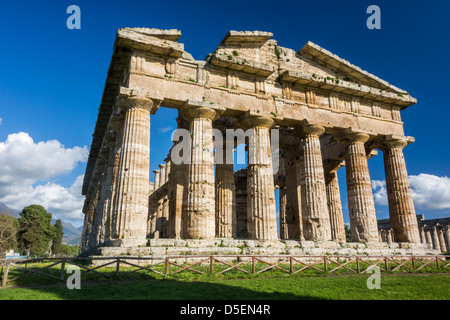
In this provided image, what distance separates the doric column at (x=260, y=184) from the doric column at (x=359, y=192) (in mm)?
6326

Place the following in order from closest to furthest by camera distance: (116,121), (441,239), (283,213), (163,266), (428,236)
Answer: (163,266), (116,121), (283,213), (441,239), (428,236)

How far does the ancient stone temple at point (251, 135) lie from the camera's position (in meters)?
16.2

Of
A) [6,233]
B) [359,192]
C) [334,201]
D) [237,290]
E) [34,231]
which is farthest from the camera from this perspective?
[34,231]

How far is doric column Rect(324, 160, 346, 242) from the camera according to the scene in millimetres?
23797

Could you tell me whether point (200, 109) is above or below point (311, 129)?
above

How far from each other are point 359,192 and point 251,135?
8.14 m

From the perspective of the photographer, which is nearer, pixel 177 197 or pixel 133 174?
pixel 133 174

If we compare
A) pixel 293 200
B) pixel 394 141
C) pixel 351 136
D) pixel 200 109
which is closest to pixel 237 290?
pixel 200 109

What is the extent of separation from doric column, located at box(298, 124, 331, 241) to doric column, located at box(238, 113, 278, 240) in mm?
2496

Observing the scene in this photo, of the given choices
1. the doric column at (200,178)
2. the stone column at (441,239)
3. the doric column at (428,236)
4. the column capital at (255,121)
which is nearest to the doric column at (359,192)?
the column capital at (255,121)

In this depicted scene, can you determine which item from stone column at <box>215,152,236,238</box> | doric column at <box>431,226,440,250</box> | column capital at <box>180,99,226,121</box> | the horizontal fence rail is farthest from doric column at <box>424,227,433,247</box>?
column capital at <box>180,99,226,121</box>

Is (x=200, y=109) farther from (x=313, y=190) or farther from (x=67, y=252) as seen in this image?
(x=67, y=252)

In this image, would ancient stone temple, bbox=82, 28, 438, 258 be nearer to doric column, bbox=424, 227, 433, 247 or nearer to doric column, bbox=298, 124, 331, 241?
doric column, bbox=298, 124, 331, 241

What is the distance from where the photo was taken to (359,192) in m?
20.9
